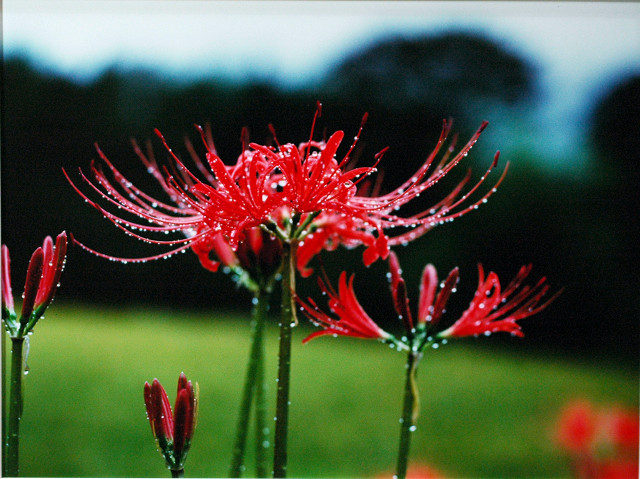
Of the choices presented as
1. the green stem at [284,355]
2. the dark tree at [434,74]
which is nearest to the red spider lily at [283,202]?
the green stem at [284,355]

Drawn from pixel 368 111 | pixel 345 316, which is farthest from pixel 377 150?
pixel 345 316

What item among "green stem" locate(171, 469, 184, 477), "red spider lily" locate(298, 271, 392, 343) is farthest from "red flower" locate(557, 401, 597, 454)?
"green stem" locate(171, 469, 184, 477)

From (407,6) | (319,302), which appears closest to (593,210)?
(407,6)

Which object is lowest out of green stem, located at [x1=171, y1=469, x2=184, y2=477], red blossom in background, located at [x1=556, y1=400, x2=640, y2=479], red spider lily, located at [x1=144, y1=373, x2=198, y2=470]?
red blossom in background, located at [x1=556, y1=400, x2=640, y2=479]

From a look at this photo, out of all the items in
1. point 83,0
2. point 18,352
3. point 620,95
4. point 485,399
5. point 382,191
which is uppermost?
point 83,0

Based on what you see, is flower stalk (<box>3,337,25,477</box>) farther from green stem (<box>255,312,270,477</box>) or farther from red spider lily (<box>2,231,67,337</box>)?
green stem (<box>255,312,270,477</box>)

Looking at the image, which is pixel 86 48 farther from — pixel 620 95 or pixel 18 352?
pixel 620 95
